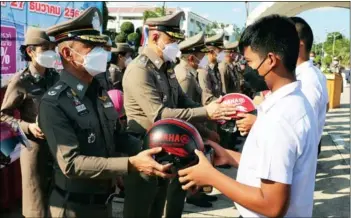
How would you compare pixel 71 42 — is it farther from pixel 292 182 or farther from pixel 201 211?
pixel 201 211

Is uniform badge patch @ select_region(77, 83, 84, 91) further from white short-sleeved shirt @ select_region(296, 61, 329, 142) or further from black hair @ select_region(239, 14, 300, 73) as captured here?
white short-sleeved shirt @ select_region(296, 61, 329, 142)

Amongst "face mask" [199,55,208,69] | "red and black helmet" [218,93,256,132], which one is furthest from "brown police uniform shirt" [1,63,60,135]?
"face mask" [199,55,208,69]

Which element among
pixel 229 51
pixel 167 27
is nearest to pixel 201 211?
pixel 167 27

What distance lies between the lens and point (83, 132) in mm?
2596

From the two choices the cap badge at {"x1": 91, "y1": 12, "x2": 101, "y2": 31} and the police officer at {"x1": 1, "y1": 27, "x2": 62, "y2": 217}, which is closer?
the cap badge at {"x1": 91, "y1": 12, "x2": 101, "y2": 31}

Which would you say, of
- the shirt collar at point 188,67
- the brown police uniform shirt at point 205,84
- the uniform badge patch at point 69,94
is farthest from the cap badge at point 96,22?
the brown police uniform shirt at point 205,84

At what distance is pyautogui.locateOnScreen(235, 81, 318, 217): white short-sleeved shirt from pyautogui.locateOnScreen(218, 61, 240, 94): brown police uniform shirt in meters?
6.58

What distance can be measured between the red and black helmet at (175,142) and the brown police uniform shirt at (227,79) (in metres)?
5.89

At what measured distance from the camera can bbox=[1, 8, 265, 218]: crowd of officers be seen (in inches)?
100.0

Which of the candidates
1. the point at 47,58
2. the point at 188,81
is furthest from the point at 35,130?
the point at 188,81

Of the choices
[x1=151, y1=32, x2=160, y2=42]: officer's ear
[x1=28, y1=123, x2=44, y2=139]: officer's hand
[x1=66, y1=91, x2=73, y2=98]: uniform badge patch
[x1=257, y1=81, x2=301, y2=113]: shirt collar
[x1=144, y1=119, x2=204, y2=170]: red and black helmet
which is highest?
[x1=151, y1=32, x2=160, y2=42]: officer's ear

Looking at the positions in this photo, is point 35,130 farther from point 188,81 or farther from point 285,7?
point 285,7

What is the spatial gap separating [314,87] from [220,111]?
93cm

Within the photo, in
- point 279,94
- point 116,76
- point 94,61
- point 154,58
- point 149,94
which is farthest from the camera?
point 116,76
